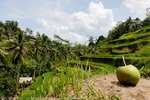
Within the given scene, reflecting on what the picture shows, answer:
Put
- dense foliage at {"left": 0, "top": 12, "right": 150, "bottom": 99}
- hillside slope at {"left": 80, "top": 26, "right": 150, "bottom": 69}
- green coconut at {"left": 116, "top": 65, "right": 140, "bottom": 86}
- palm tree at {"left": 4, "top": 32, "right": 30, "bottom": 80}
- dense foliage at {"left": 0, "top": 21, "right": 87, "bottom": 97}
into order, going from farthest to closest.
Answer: palm tree at {"left": 4, "top": 32, "right": 30, "bottom": 80}
dense foliage at {"left": 0, "top": 21, "right": 87, "bottom": 97}
hillside slope at {"left": 80, "top": 26, "right": 150, "bottom": 69}
dense foliage at {"left": 0, "top": 12, "right": 150, "bottom": 99}
green coconut at {"left": 116, "top": 65, "right": 140, "bottom": 86}

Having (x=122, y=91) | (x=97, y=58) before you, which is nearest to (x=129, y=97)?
(x=122, y=91)

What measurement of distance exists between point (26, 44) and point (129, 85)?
55300 millimetres

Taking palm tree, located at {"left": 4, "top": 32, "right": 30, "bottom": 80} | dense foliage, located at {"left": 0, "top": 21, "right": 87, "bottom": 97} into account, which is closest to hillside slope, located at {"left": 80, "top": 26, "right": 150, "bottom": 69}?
dense foliage, located at {"left": 0, "top": 21, "right": 87, "bottom": 97}

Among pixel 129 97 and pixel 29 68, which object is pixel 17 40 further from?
pixel 129 97

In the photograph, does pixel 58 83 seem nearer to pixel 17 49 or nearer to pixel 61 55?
pixel 17 49

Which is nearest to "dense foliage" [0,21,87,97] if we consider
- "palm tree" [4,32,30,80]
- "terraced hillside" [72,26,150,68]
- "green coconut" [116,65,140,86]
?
"palm tree" [4,32,30,80]

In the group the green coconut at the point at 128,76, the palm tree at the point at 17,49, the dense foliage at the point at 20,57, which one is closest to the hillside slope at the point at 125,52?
the dense foliage at the point at 20,57

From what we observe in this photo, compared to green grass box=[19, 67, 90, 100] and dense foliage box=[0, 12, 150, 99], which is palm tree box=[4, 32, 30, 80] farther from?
green grass box=[19, 67, 90, 100]

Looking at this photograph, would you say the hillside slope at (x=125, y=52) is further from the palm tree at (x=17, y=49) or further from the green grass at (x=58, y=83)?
the green grass at (x=58, y=83)

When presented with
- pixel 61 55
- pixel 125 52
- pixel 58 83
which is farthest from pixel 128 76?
pixel 61 55

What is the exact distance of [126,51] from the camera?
41.9 m

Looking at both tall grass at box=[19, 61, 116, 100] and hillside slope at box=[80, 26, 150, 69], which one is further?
hillside slope at box=[80, 26, 150, 69]

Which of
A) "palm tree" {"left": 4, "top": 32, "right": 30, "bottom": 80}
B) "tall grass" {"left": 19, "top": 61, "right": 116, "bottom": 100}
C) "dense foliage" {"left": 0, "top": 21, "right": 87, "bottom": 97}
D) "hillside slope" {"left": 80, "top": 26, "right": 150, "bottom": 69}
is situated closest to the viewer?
"tall grass" {"left": 19, "top": 61, "right": 116, "bottom": 100}

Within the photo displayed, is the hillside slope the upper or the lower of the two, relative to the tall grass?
upper
